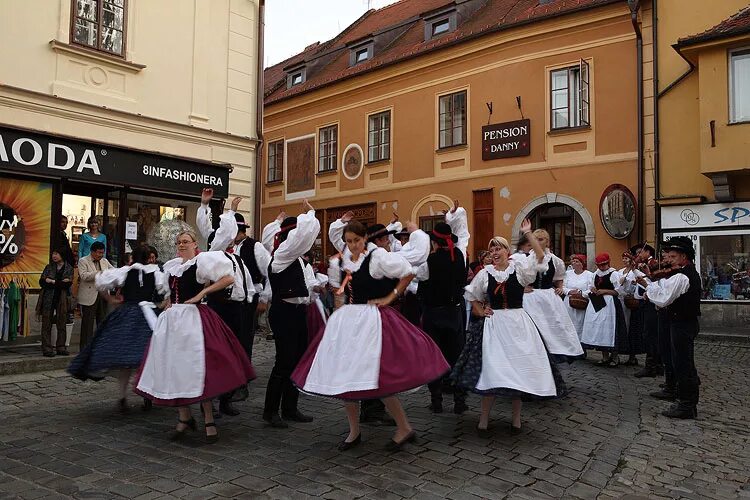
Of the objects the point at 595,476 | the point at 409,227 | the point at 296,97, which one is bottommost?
the point at 595,476

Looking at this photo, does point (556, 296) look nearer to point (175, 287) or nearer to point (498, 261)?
point (498, 261)

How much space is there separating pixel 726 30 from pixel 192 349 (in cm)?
1324

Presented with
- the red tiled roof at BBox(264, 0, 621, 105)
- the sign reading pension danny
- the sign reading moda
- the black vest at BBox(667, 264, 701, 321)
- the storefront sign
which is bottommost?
the black vest at BBox(667, 264, 701, 321)

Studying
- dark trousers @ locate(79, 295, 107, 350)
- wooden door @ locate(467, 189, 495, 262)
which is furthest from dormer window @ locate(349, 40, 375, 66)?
dark trousers @ locate(79, 295, 107, 350)

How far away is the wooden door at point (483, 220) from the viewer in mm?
17812

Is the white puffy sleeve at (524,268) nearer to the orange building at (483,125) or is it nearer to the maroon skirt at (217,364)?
the maroon skirt at (217,364)

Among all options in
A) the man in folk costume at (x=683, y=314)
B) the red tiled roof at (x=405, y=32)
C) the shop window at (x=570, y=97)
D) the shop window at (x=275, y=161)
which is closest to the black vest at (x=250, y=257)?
the man in folk costume at (x=683, y=314)

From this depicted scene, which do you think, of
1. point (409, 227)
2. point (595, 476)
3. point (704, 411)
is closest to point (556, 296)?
point (704, 411)

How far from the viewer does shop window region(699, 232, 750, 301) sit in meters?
14.1

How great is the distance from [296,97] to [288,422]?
63.0ft

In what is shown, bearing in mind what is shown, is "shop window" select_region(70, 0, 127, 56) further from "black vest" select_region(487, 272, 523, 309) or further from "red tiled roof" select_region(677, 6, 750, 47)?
"red tiled roof" select_region(677, 6, 750, 47)

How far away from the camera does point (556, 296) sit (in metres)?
7.46

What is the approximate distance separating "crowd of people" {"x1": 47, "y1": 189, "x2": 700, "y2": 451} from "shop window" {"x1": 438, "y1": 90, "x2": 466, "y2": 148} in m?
11.5

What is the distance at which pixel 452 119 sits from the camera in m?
19.1
